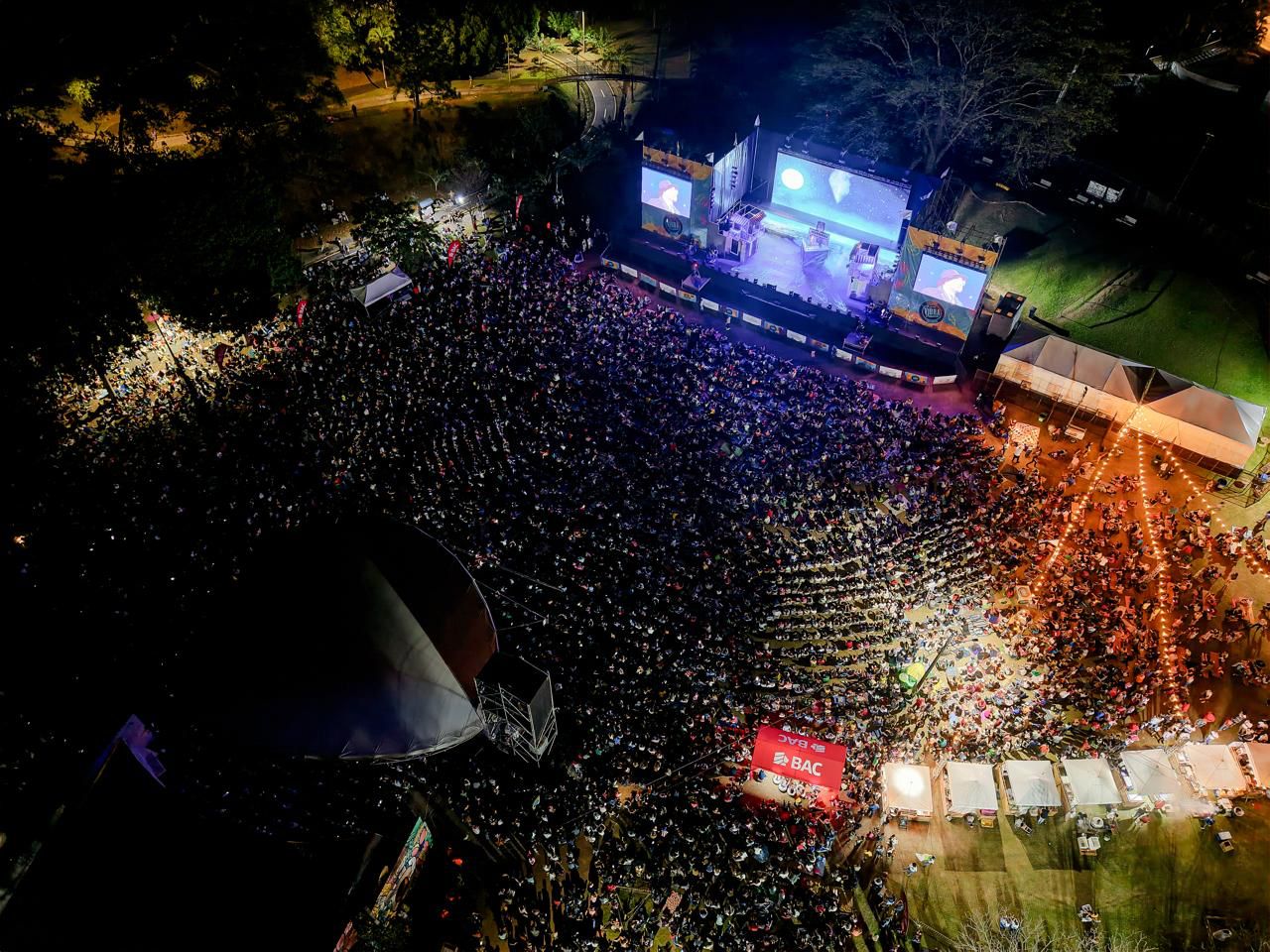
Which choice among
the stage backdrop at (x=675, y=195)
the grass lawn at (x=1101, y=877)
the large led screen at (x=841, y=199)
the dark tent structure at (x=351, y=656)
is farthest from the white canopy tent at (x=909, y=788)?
the stage backdrop at (x=675, y=195)

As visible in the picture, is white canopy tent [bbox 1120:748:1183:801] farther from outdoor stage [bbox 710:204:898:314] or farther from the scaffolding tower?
outdoor stage [bbox 710:204:898:314]

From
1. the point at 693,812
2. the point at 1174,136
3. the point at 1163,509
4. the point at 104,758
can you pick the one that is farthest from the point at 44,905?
the point at 1174,136

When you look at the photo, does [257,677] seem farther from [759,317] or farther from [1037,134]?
[1037,134]

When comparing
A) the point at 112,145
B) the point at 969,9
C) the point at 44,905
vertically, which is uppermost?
the point at 969,9

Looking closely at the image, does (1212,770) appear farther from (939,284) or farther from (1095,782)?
(939,284)

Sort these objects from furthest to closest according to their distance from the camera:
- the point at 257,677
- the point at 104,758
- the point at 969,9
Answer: the point at 969,9, the point at 257,677, the point at 104,758
